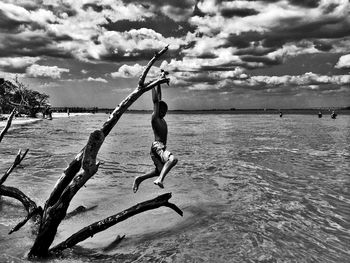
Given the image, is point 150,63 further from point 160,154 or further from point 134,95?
point 160,154

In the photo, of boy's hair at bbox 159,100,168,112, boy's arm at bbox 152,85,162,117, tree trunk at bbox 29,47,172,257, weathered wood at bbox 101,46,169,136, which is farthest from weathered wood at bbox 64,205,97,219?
weathered wood at bbox 101,46,169,136

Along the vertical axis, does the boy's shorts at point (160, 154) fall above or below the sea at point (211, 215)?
above

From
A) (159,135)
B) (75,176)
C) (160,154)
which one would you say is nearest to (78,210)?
(160,154)

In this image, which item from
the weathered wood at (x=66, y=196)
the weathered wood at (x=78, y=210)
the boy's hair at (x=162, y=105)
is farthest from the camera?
the weathered wood at (x=78, y=210)

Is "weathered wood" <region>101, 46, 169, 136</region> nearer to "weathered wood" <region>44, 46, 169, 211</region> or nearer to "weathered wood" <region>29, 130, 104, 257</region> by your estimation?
"weathered wood" <region>44, 46, 169, 211</region>

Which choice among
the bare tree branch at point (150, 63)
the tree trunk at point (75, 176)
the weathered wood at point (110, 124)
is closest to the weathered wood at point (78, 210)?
the tree trunk at point (75, 176)

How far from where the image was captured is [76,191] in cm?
527

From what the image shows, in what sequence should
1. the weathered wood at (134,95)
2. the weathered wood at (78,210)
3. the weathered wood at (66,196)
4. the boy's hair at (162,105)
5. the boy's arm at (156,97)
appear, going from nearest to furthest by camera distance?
the weathered wood at (66,196) → the weathered wood at (134,95) → the boy's arm at (156,97) → the boy's hair at (162,105) → the weathered wood at (78,210)

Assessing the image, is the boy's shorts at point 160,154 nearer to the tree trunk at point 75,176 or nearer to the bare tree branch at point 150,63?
the tree trunk at point 75,176

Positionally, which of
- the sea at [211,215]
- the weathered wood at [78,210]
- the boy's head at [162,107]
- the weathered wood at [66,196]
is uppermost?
the boy's head at [162,107]

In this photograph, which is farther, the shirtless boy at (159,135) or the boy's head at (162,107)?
the boy's head at (162,107)

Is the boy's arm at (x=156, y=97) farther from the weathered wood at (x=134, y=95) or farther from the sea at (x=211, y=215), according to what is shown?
the sea at (x=211, y=215)

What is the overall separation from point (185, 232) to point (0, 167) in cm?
1173

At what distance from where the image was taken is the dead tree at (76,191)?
202 inches
